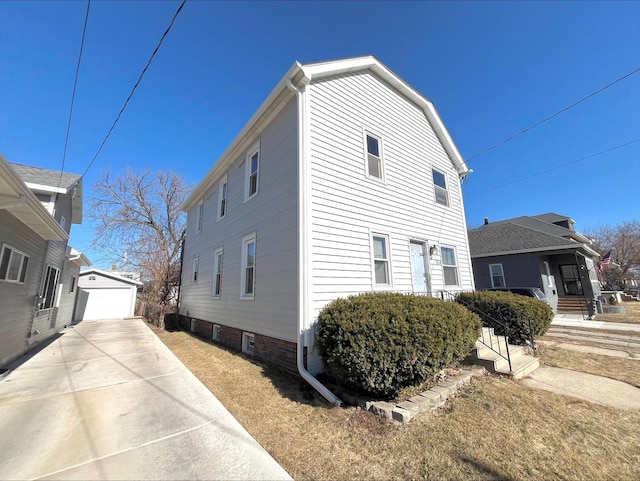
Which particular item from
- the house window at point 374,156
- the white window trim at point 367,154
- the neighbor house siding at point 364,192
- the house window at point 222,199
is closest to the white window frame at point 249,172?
the house window at point 222,199

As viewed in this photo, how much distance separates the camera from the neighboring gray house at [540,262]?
16.3 metres

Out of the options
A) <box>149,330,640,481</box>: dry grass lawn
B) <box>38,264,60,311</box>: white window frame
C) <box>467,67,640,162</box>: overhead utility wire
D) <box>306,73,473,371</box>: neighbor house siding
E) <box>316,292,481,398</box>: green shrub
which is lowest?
<box>149,330,640,481</box>: dry grass lawn

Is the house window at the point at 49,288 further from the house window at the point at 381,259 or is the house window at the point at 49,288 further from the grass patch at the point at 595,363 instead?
the grass patch at the point at 595,363

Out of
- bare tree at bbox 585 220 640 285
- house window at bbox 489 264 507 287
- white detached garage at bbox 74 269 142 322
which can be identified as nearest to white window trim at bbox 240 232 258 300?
house window at bbox 489 264 507 287

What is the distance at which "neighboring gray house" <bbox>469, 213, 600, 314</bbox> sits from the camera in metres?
16.3

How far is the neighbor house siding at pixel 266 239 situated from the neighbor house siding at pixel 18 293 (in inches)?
202

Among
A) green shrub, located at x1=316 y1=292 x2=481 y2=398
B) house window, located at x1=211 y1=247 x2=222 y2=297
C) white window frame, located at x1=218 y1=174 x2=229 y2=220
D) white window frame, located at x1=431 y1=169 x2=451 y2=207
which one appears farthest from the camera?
white window frame, located at x1=218 y1=174 x2=229 y2=220

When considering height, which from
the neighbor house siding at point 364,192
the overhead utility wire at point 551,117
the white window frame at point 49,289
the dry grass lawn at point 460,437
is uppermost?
the overhead utility wire at point 551,117

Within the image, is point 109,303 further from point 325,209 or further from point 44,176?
point 325,209

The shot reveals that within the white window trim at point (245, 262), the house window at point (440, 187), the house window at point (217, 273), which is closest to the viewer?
the white window trim at point (245, 262)

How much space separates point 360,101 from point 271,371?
7.43 metres

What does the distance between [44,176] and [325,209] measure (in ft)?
41.7

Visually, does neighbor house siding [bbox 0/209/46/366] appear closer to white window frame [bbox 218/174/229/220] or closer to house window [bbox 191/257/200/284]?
house window [bbox 191/257/200/284]

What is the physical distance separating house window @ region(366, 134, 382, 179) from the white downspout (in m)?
2.29
